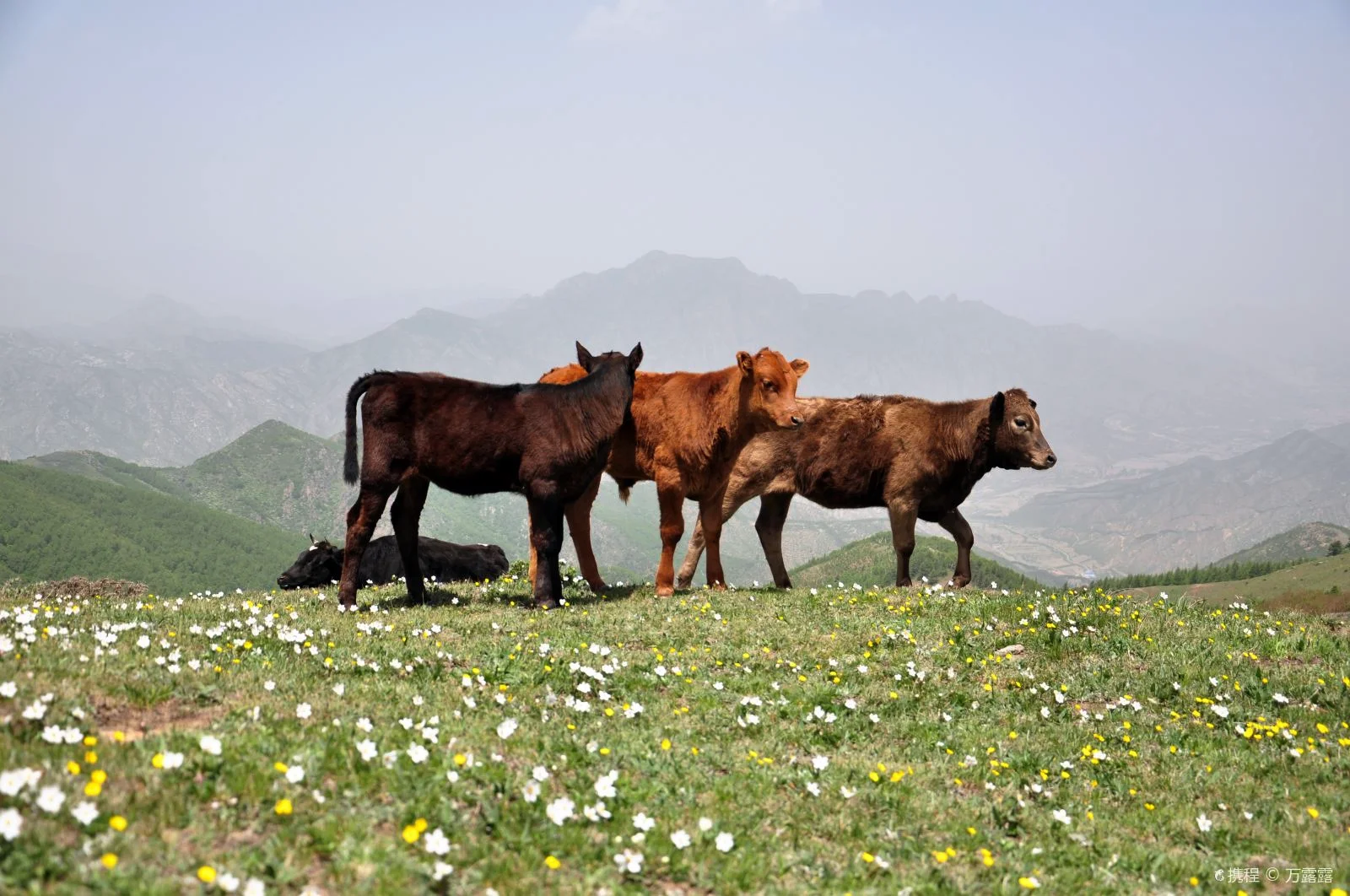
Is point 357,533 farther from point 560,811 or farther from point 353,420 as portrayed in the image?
point 560,811

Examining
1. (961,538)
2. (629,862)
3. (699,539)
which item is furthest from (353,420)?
(961,538)

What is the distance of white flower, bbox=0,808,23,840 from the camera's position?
15.7ft

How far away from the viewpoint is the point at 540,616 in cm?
1392

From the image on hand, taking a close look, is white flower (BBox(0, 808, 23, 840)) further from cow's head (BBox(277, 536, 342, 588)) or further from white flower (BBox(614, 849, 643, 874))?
cow's head (BBox(277, 536, 342, 588))

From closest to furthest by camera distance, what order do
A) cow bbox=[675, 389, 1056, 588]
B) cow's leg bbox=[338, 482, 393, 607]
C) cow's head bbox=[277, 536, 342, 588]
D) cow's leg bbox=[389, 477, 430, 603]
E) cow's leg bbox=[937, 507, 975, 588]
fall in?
cow's leg bbox=[338, 482, 393, 607] < cow's leg bbox=[389, 477, 430, 603] < cow bbox=[675, 389, 1056, 588] < cow's head bbox=[277, 536, 342, 588] < cow's leg bbox=[937, 507, 975, 588]

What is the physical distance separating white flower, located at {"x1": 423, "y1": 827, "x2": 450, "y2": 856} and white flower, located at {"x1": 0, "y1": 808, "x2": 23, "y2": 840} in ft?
Result: 6.96

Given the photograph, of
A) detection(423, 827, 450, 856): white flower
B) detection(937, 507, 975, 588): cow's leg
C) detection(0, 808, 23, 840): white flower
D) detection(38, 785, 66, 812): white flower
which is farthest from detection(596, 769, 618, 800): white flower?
detection(937, 507, 975, 588): cow's leg

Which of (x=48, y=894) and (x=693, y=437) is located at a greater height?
(x=693, y=437)

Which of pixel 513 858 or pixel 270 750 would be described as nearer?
pixel 513 858

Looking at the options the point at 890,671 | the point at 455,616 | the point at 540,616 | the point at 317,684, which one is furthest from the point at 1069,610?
the point at 317,684

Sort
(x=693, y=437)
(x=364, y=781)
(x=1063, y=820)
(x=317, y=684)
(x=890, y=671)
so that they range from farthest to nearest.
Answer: (x=693, y=437) < (x=890, y=671) < (x=317, y=684) < (x=1063, y=820) < (x=364, y=781)

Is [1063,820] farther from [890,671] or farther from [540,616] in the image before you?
[540,616]

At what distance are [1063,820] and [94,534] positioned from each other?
22972 centimetres

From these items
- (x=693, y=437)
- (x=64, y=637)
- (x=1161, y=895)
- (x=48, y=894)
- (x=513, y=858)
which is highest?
(x=693, y=437)
